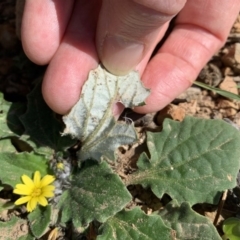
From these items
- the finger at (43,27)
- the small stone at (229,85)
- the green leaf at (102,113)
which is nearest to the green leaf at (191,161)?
the green leaf at (102,113)

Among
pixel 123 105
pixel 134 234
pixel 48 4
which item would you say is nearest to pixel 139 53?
pixel 123 105

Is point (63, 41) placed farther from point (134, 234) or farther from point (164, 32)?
point (134, 234)

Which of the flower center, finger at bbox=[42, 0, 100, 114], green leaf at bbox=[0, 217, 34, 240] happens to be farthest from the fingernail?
green leaf at bbox=[0, 217, 34, 240]

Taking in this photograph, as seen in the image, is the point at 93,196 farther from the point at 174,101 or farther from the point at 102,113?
the point at 174,101

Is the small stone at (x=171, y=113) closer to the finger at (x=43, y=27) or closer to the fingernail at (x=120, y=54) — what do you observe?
the fingernail at (x=120, y=54)

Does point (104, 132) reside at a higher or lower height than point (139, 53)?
lower

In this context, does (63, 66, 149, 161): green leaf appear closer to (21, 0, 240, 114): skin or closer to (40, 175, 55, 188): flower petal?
(21, 0, 240, 114): skin
